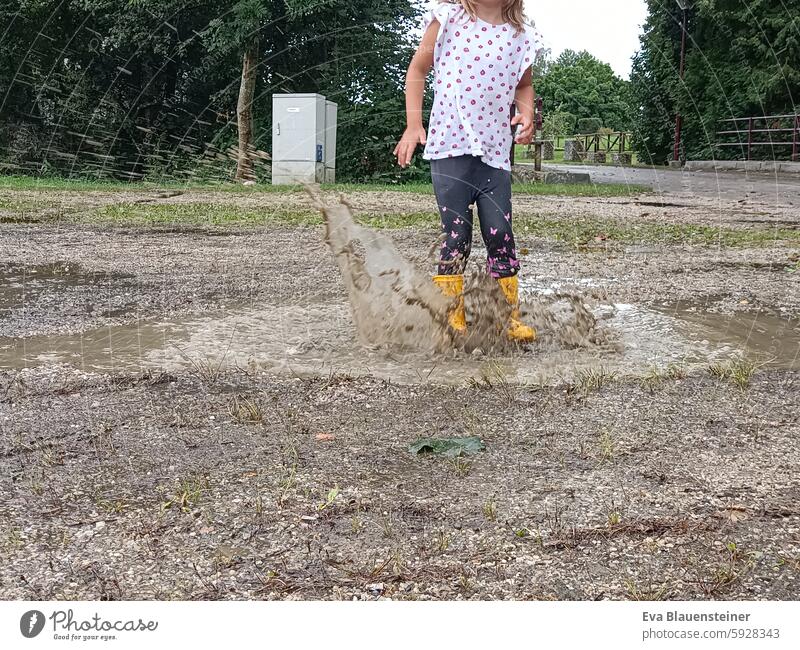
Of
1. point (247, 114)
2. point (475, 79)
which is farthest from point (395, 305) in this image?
point (247, 114)

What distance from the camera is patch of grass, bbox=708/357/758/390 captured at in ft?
9.05

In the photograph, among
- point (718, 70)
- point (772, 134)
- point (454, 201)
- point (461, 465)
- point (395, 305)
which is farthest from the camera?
point (772, 134)

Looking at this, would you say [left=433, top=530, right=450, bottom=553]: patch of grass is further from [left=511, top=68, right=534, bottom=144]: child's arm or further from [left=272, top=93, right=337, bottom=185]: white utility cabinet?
[left=272, top=93, right=337, bottom=185]: white utility cabinet

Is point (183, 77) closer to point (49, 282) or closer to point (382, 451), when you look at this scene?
point (49, 282)

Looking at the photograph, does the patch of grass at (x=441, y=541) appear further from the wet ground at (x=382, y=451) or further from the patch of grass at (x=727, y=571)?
the patch of grass at (x=727, y=571)

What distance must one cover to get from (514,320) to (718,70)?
8.81 metres

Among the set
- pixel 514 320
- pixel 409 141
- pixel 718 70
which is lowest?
pixel 514 320

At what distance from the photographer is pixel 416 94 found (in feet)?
10.3

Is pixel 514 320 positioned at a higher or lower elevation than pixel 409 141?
lower

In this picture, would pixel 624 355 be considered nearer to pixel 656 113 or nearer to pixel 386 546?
pixel 386 546

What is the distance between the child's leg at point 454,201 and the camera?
312 cm

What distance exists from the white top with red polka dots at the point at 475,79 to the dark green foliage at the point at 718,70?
653mm

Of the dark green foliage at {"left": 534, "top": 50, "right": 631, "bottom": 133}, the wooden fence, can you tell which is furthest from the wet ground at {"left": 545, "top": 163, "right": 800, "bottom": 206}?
the dark green foliage at {"left": 534, "top": 50, "right": 631, "bottom": 133}
